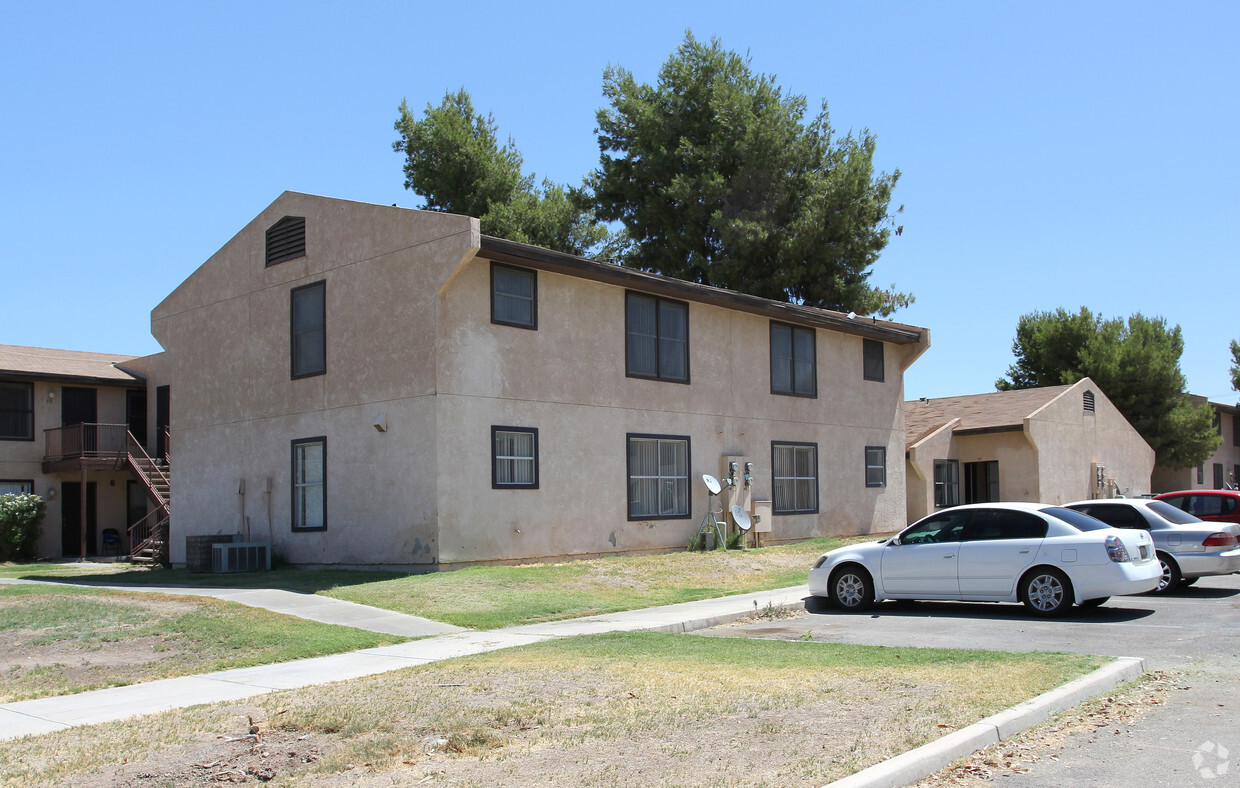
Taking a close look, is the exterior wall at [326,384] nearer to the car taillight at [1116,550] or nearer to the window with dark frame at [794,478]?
the window with dark frame at [794,478]

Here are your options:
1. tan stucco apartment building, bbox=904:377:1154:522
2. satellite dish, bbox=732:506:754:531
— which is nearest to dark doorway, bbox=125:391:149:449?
satellite dish, bbox=732:506:754:531

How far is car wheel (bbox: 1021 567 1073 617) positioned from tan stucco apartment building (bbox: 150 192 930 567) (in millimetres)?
9179

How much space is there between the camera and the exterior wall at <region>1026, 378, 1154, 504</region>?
1299 inches

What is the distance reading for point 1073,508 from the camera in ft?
55.5

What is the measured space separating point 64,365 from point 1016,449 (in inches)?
A: 1168

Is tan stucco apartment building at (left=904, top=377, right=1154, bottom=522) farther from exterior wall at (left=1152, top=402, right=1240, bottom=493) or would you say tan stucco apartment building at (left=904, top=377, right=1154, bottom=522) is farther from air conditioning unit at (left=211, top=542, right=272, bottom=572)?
air conditioning unit at (left=211, top=542, right=272, bottom=572)

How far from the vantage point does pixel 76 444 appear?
3123 cm

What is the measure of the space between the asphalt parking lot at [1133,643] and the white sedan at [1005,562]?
297 mm

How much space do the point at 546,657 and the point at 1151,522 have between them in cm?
1034

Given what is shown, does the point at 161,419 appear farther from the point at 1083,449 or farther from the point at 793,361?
the point at 1083,449

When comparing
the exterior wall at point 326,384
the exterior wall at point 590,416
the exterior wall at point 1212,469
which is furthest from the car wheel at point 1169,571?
the exterior wall at point 1212,469

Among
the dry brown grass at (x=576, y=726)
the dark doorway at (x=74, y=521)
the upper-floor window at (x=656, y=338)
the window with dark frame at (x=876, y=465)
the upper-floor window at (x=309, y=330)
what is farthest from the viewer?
the dark doorway at (x=74, y=521)

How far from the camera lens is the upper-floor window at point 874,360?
2873 cm

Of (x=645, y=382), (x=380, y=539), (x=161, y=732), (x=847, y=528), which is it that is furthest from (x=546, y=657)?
(x=847, y=528)
